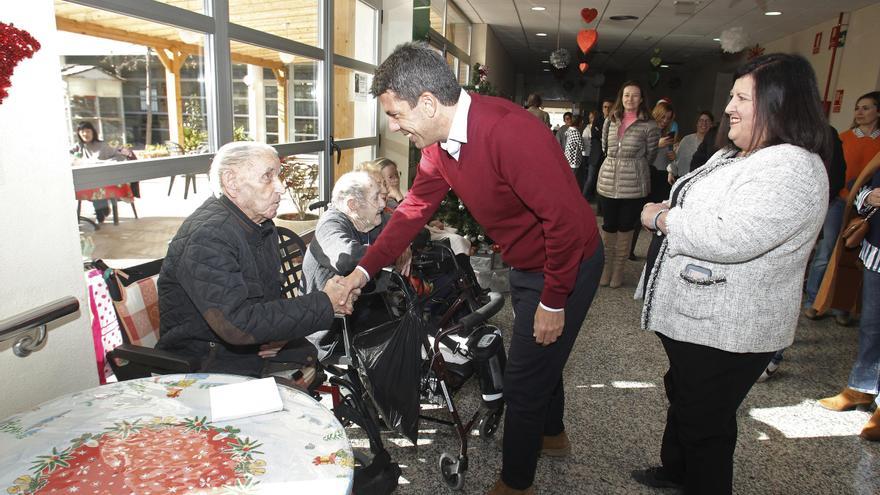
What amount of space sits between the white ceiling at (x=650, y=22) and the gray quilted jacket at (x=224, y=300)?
6.32 meters

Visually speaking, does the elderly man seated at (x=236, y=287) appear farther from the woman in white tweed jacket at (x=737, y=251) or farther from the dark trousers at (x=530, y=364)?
the woman in white tweed jacket at (x=737, y=251)

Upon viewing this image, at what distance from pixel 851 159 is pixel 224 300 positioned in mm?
4189

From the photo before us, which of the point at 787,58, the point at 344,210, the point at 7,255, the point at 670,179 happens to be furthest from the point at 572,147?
the point at 7,255

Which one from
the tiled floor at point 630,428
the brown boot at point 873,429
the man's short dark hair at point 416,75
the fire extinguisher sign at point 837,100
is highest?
the fire extinguisher sign at point 837,100

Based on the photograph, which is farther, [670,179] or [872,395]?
[670,179]

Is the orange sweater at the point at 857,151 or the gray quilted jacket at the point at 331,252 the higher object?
the orange sweater at the point at 857,151

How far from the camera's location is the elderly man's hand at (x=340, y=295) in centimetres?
182

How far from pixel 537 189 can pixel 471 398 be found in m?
1.57

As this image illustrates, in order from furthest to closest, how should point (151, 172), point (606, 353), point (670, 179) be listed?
point (670, 179) < point (606, 353) < point (151, 172)

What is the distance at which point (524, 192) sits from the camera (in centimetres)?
146

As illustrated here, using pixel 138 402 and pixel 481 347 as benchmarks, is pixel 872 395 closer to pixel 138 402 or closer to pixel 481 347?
pixel 481 347

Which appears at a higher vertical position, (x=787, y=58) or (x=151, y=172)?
(x=787, y=58)

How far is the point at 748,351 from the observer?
1443mm

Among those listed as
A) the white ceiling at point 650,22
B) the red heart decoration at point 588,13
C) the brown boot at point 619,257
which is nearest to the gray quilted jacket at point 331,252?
the brown boot at point 619,257
